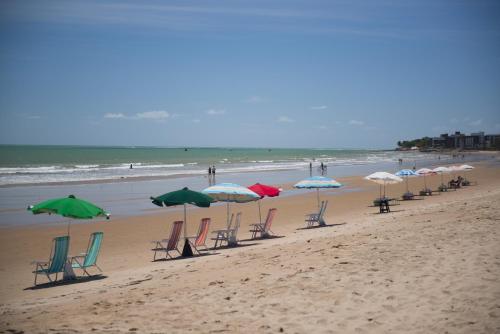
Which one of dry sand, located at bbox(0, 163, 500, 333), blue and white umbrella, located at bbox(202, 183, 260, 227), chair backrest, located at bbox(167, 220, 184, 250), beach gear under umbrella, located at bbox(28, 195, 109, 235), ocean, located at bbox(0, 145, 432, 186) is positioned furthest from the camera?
ocean, located at bbox(0, 145, 432, 186)

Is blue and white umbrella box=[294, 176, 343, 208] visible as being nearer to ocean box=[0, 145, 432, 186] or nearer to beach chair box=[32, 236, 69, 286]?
Result: beach chair box=[32, 236, 69, 286]

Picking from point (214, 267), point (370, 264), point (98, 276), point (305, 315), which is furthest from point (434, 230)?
point (98, 276)

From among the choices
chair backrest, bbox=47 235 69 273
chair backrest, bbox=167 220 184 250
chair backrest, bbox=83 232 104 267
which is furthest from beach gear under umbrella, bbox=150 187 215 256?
chair backrest, bbox=47 235 69 273

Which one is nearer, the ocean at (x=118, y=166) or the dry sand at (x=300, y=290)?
the dry sand at (x=300, y=290)

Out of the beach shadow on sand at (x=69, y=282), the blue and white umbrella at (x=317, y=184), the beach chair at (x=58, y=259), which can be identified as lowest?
the beach shadow on sand at (x=69, y=282)

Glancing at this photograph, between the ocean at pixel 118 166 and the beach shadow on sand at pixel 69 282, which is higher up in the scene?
the ocean at pixel 118 166

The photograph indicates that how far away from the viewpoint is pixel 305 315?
557cm

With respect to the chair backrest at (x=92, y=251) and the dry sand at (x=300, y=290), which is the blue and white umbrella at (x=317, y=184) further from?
the chair backrest at (x=92, y=251)

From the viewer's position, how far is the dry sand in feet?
17.6

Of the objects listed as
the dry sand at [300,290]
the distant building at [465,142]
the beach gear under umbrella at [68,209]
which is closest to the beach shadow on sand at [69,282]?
the dry sand at [300,290]

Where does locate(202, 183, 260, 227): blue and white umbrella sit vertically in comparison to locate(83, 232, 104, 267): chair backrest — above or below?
above

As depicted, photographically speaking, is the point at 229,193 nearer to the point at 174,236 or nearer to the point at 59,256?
the point at 174,236

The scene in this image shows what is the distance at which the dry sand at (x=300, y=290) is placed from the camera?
211 inches

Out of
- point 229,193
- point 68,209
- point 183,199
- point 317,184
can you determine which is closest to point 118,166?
point 317,184
